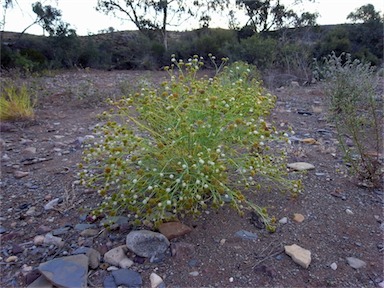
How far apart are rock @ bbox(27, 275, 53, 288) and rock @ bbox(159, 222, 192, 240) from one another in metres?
0.58

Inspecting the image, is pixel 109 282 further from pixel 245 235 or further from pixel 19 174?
pixel 19 174

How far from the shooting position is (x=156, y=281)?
5.21ft

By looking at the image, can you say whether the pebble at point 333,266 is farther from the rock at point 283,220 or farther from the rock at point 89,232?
the rock at point 89,232

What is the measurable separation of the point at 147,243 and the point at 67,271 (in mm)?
392

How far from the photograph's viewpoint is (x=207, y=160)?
1864mm

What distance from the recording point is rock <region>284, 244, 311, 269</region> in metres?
1.68

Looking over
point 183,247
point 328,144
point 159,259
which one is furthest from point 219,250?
point 328,144

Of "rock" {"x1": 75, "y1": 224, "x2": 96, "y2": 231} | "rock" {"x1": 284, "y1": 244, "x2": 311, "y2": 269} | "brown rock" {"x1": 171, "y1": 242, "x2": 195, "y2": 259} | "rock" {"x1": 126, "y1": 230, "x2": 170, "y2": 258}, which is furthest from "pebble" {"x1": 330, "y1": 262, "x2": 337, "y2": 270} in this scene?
"rock" {"x1": 75, "y1": 224, "x2": 96, "y2": 231}

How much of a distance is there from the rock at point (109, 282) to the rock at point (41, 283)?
0.77 feet

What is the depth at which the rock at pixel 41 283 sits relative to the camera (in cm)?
156

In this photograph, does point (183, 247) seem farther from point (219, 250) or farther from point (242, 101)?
point (242, 101)

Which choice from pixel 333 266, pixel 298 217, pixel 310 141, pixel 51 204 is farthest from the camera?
pixel 310 141

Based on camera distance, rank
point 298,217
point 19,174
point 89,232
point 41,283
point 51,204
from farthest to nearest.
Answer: point 19,174 → point 51,204 → point 298,217 → point 89,232 → point 41,283

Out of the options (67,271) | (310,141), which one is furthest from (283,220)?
(310,141)
